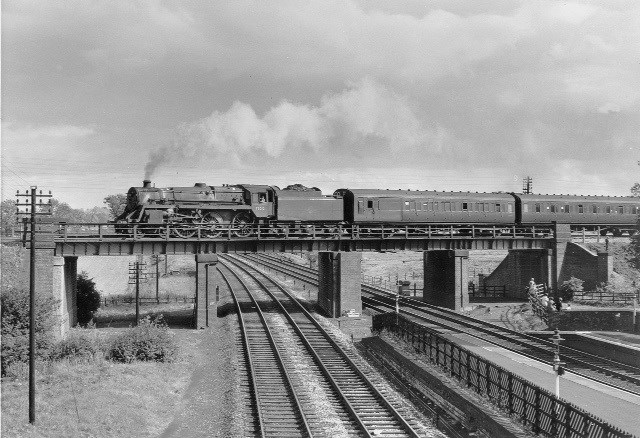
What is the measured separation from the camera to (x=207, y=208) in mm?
31922

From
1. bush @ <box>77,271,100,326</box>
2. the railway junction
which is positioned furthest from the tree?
bush @ <box>77,271,100,326</box>

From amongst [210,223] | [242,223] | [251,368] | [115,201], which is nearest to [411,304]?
[242,223]

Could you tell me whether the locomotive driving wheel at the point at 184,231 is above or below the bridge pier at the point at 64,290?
above

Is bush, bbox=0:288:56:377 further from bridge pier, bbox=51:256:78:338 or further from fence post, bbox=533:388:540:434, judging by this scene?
fence post, bbox=533:388:540:434

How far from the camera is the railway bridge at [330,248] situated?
27.5m

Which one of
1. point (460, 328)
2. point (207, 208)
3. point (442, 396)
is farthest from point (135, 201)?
point (442, 396)

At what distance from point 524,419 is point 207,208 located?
72.4 ft

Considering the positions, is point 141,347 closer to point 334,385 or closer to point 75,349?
point 75,349

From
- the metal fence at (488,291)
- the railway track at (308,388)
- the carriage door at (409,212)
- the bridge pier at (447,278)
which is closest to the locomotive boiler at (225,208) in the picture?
the carriage door at (409,212)

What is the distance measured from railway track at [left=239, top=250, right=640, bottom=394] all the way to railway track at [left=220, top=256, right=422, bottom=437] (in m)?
6.43

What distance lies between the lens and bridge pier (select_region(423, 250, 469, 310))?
35781 mm

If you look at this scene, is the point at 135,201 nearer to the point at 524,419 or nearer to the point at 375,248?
the point at 375,248

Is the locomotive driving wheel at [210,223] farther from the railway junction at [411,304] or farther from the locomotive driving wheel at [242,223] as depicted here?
the locomotive driving wheel at [242,223]

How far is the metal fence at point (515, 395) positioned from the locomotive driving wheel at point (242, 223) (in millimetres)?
13015
